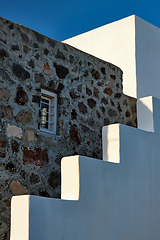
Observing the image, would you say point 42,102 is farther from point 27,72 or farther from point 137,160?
point 137,160

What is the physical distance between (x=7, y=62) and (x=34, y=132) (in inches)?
45.4

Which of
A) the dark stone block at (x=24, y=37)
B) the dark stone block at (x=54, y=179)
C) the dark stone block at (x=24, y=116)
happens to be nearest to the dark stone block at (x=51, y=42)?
the dark stone block at (x=24, y=37)

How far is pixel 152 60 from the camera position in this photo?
1048 centimetres

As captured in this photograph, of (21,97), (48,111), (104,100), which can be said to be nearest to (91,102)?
(104,100)

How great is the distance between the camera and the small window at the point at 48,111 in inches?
246

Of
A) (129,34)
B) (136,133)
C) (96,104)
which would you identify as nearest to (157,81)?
(129,34)

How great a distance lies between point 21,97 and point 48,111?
710 mm

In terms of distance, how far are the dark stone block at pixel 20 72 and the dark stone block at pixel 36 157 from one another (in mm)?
1128

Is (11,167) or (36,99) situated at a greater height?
(36,99)

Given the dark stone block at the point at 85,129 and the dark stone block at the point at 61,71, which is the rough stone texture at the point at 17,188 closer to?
the dark stone block at the point at 85,129

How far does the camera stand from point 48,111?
6344 mm

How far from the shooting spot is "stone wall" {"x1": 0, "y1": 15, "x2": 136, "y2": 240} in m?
5.47

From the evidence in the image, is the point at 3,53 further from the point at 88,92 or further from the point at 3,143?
the point at 88,92

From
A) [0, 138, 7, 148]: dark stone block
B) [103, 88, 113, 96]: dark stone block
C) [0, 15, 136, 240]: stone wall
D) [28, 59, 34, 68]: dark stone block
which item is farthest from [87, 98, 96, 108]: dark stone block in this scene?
[0, 138, 7, 148]: dark stone block
